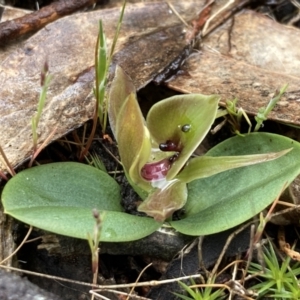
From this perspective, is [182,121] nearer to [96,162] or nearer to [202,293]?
[96,162]

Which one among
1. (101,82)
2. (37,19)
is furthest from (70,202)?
(37,19)

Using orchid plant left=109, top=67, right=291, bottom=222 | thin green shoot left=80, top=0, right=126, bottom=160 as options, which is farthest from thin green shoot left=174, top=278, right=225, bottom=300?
thin green shoot left=80, top=0, right=126, bottom=160

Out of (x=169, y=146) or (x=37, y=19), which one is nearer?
(x=169, y=146)

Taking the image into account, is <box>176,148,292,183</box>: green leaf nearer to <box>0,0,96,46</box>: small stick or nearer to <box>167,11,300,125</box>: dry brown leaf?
<box>167,11,300,125</box>: dry brown leaf

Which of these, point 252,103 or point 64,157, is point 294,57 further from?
point 64,157

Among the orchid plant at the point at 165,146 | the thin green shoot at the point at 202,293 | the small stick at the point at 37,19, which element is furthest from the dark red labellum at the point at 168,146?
the small stick at the point at 37,19

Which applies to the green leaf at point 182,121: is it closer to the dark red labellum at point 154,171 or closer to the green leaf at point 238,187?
the dark red labellum at point 154,171

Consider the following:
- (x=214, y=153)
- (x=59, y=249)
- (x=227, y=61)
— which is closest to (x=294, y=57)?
(x=227, y=61)
